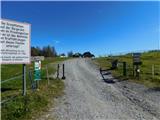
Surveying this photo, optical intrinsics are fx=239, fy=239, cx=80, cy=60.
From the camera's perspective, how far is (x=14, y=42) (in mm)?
10227

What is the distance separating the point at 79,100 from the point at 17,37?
4.10m

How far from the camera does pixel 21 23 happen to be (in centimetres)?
1062

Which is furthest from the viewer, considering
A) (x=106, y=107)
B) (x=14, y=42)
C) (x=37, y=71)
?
(x=37, y=71)

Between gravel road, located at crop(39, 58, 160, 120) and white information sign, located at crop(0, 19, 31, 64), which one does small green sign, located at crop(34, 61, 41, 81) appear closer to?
gravel road, located at crop(39, 58, 160, 120)

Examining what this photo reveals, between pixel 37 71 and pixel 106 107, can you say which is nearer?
pixel 106 107

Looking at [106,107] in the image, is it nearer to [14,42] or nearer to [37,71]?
[14,42]

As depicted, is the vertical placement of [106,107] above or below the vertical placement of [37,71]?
below

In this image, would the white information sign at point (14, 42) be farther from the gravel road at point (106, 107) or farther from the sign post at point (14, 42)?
the gravel road at point (106, 107)

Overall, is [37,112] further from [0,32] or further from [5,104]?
[0,32]

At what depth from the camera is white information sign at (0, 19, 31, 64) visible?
9.64 m

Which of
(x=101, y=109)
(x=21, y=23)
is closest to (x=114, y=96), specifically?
(x=101, y=109)

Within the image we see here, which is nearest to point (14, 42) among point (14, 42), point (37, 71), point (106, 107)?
point (14, 42)

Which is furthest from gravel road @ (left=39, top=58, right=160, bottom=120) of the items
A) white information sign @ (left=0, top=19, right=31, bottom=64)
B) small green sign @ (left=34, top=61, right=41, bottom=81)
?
white information sign @ (left=0, top=19, right=31, bottom=64)

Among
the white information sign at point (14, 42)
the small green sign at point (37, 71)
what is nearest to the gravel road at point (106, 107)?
the small green sign at point (37, 71)
